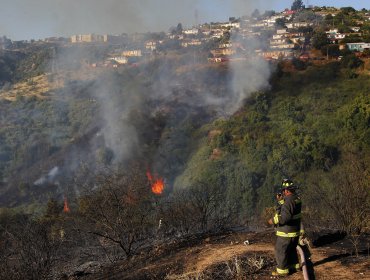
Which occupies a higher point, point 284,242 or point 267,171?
point 284,242

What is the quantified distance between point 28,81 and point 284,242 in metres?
79.9

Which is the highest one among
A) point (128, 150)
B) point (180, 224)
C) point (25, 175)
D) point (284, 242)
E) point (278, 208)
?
point (278, 208)

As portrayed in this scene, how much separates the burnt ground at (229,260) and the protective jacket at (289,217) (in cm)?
83

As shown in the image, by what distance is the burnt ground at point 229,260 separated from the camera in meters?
7.66

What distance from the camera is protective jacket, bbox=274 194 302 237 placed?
6637 mm

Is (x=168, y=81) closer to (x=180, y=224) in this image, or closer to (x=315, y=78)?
(x=315, y=78)

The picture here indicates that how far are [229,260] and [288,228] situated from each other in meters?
1.95

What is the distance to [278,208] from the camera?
22.4ft

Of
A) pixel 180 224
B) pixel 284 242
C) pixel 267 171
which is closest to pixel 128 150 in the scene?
pixel 267 171

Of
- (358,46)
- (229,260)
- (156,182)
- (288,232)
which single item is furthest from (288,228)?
(358,46)

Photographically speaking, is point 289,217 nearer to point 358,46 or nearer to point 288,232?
point 288,232

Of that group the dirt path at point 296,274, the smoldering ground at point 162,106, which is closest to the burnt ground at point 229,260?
the dirt path at point 296,274

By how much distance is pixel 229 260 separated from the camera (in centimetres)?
843

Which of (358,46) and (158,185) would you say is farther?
(358,46)
